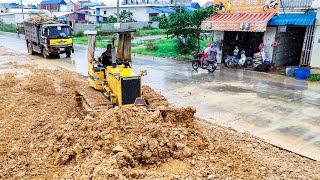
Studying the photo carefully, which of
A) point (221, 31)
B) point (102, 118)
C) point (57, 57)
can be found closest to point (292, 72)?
point (221, 31)

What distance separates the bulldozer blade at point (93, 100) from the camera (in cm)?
920

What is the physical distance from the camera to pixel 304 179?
21.3 feet

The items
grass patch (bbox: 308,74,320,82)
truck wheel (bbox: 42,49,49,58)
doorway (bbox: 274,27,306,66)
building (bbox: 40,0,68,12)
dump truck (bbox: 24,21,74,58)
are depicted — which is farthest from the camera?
building (bbox: 40,0,68,12)

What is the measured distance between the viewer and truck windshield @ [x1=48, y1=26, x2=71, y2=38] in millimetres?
22589

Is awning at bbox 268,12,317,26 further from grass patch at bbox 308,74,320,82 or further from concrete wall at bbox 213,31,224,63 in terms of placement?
concrete wall at bbox 213,31,224,63

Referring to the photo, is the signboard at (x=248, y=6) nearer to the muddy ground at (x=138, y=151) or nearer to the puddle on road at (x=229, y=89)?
the puddle on road at (x=229, y=89)

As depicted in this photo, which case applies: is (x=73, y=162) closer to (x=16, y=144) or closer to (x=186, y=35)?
(x=16, y=144)

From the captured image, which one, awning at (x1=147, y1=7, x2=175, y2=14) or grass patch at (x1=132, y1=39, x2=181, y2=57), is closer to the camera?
grass patch at (x1=132, y1=39, x2=181, y2=57)

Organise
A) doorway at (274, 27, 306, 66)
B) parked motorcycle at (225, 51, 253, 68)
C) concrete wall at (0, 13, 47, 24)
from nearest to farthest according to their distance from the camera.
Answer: doorway at (274, 27, 306, 66) < parked motorcycle at (225, 51, 253, 68) < concrete wall at (0, 13, 47, 24)

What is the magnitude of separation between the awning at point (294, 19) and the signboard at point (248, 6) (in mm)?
608

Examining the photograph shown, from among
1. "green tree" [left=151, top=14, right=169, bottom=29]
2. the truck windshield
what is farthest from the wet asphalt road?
"green tree" [left=151, top=14, right=169, bottom=29]

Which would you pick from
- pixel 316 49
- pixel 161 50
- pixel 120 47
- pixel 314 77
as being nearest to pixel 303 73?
pixel 314 77

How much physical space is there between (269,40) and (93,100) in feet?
39.5

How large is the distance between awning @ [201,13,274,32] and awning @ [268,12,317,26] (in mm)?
355
